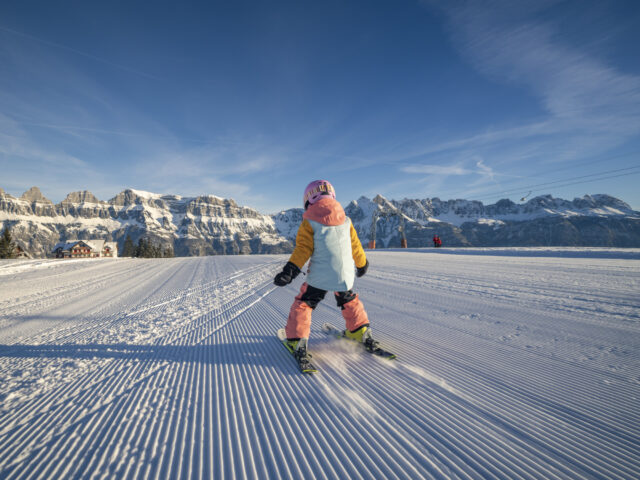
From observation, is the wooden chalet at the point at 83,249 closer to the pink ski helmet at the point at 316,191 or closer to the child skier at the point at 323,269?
the pink ski helmet at the point at 316,191

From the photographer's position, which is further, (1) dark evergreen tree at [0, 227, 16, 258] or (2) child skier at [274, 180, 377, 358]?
(1) dark evergreen tree at [0, 227, 16, 258]

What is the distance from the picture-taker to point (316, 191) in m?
2.88

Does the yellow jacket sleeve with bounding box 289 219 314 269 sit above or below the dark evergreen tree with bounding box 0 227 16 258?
below

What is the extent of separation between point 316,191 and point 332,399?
1981 mm

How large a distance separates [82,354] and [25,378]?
1.58 feet

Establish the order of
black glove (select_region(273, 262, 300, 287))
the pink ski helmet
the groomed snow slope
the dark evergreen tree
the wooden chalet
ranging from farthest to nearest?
the wooden chalet → the dark evergreen tree → the pink ski helmet → black glove (select_region(273, 262, 300, 287)) → the groomed snow slope

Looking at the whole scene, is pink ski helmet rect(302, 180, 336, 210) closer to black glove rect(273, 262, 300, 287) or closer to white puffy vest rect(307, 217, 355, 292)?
white puffy vest rect(307, 217, 355, 292)

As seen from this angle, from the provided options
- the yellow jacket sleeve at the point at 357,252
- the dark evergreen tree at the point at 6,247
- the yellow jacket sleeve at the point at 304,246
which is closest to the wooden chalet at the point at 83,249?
the dark evergreen tree at the point at 6,247

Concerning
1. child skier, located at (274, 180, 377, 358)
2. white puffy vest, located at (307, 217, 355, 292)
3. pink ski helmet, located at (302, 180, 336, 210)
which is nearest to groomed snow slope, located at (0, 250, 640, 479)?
child skier, located at (274, 180, 377, 358)

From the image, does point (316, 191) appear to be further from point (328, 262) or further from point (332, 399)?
point (332, 399)

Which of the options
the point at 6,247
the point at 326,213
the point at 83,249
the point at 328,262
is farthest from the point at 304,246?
the point at 83,249

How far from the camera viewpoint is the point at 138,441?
144cm

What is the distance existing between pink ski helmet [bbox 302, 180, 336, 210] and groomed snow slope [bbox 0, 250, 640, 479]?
1.62 meters

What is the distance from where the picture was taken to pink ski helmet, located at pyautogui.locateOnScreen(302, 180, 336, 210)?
9.39 ft
